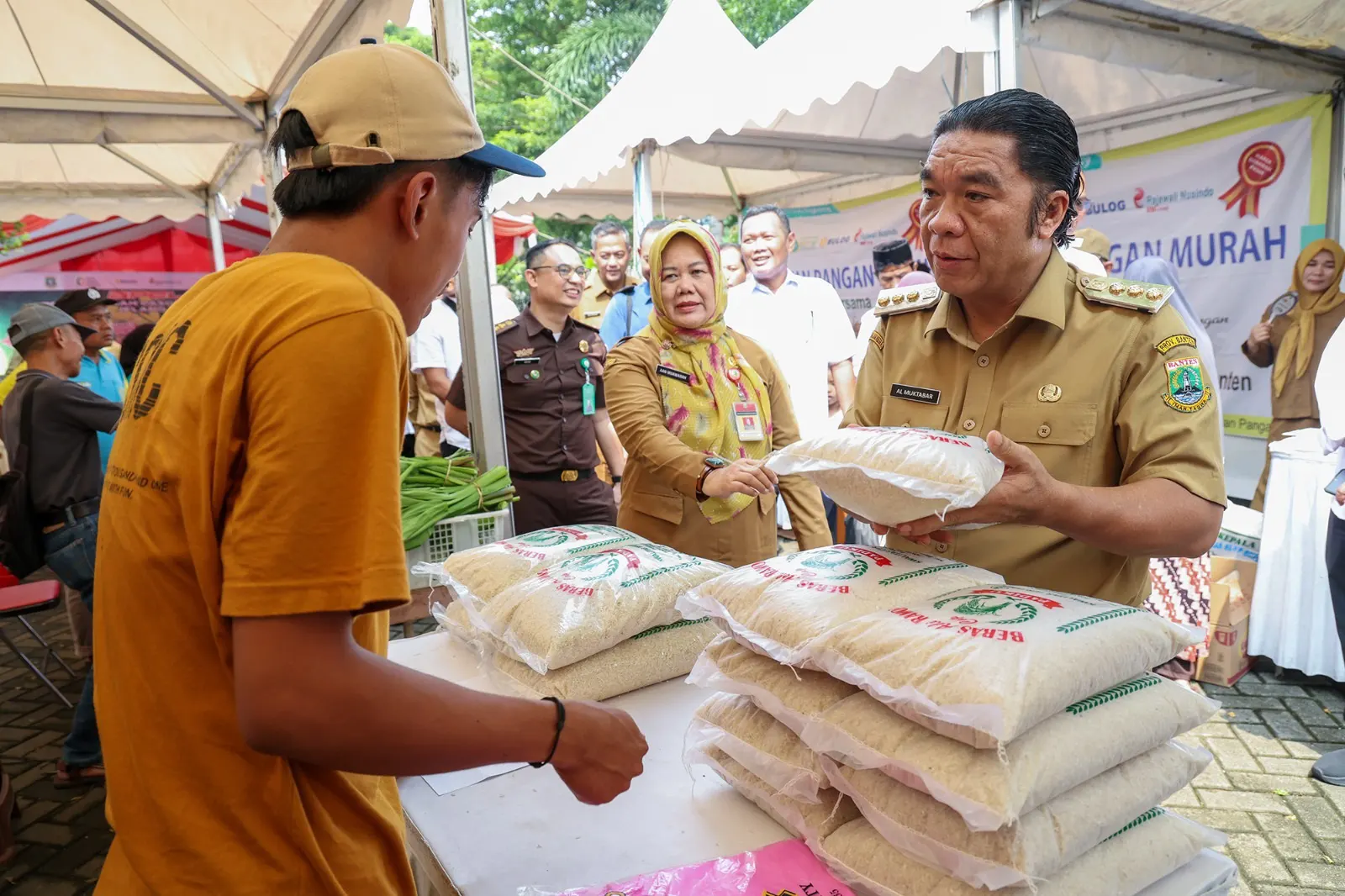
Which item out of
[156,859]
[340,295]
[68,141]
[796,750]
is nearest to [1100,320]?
[796,750]

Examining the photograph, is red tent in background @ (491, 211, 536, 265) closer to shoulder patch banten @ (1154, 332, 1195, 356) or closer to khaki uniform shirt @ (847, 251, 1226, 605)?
khaki uniform shirt @ (847, 251, 1226, 605)

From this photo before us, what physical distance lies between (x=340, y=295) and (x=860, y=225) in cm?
902

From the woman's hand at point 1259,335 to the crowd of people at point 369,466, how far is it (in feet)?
16.0

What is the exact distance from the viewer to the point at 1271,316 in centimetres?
560

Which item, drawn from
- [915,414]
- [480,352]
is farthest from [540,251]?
[915,414]

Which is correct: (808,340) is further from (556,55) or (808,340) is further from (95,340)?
(556,55)

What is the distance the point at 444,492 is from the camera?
291 cm

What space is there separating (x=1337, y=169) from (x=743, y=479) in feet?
17.3

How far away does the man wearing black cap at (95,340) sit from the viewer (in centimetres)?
536

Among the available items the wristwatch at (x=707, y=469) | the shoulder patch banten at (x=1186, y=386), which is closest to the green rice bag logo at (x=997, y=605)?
the shoulder patch banten at (x=1186, y=386)

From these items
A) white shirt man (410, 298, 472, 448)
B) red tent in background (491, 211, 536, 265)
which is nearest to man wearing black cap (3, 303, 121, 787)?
white shirt man (410, 298, 472, 448)

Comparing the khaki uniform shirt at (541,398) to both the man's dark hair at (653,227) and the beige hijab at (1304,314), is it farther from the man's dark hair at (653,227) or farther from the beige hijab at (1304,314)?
the beige hijab at (1304,314)

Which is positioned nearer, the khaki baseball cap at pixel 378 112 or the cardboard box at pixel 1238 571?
the khaki baseball cap at pixel 378 112

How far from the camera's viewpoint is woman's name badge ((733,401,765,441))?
2.91 metres
